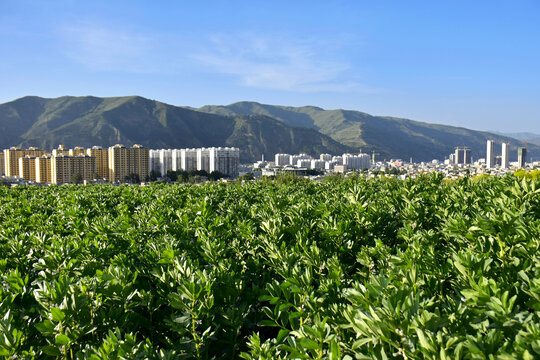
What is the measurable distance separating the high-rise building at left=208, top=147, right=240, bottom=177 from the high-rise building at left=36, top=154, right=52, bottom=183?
47.5m

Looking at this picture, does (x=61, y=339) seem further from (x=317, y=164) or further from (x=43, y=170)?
(x=317, y=164)

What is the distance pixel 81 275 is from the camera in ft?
9.14

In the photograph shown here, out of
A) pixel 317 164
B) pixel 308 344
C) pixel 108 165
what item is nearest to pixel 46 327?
pixel 308 344

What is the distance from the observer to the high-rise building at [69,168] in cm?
9038

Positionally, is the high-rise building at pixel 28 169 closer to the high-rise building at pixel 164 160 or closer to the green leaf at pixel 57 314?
the high-rise building at pixel 164 160

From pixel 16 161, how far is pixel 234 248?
124 meters

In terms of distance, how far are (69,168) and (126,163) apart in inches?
561

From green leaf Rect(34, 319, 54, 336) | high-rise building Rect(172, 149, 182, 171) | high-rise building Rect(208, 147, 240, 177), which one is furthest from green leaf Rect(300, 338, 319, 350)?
high-rise building Rect(172, 149, 182, 171)

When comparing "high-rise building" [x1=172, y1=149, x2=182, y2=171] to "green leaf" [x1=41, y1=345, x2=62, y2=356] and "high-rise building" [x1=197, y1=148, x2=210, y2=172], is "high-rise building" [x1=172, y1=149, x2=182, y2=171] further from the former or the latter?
"green leaf" [x1=41, y1=345, x2=62, y2=356]

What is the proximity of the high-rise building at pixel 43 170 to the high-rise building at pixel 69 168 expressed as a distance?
1982mm

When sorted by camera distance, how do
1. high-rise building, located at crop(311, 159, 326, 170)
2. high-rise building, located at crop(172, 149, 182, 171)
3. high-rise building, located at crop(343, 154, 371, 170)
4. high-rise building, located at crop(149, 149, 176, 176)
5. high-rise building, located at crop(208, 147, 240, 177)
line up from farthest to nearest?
high-rise building, located at crop(343, 154, 371, 170) < high-rise building, located at crop(311, 159, 326, 170) < high-rise building, located at crop(149, 149, 176, 176) < high-rise building, located at crop(172, 149, 182, 171) < high-rise building, located at crop(208, 147, 240, 177)

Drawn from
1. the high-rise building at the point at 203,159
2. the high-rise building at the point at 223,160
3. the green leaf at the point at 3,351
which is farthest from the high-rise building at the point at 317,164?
the green leaf at the point at 3,351

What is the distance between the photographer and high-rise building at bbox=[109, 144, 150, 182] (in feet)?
328

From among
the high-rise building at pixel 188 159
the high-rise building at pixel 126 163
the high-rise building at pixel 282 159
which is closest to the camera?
the high-rise building at pixel 126 163
